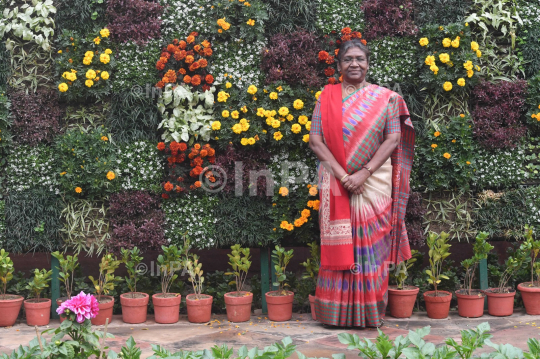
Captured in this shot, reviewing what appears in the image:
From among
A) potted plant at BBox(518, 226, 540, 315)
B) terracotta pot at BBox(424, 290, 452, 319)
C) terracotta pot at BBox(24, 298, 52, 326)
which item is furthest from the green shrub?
potted plant at BBox(518, 226, 540, 315)

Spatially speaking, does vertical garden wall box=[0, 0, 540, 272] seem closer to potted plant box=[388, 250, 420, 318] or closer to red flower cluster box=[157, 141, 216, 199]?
red flower cluster box=[157, 141, 216, 199]

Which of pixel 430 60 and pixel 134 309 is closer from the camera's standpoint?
pixel 134 309

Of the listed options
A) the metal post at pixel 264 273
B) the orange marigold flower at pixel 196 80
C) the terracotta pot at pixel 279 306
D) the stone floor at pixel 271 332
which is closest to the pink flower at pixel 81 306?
the stone floor at pixel 271 332

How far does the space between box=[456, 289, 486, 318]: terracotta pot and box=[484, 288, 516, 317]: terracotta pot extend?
0.24 feet

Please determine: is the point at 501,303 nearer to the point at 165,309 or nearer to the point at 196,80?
the point at 165,309

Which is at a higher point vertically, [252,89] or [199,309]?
[252,89]

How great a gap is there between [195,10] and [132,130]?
1213 mm

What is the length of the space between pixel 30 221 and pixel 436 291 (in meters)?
3.47

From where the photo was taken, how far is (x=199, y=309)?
4555 mm

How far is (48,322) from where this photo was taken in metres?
4.59

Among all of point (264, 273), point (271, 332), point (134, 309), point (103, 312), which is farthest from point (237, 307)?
point (103, 312)

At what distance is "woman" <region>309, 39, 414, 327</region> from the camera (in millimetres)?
4238

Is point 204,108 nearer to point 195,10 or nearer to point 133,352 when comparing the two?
point 195,10

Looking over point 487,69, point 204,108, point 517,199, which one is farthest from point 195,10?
point 517,199
